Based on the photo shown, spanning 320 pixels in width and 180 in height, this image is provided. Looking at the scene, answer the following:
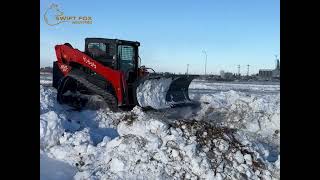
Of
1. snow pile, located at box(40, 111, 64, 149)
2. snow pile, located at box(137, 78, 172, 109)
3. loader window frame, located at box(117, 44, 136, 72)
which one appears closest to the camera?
snow pile, located at box(40, 111, 64, 149)

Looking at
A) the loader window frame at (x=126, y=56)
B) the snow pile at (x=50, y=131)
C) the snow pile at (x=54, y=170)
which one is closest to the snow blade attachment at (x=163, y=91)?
the loader window frame at (x=126, y=56)

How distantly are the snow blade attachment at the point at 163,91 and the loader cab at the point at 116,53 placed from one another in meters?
0.73

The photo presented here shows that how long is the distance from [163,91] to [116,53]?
172 cm

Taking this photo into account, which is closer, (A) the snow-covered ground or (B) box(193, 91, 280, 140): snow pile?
(A) the snow-covered ground

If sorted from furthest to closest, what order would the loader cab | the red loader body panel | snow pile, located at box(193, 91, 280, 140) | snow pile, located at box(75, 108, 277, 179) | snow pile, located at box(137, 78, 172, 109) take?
1. the loader cab
2. snow pile, located at box(137, 78, 172, 109)
3. the red loader body panel
4. snow pile, located at box(193, 91, 280, 140)
5. snow pile, located at box(75, 108, 277, 179)

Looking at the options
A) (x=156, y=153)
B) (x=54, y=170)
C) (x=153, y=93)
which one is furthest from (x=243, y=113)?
(x=54, y=170)

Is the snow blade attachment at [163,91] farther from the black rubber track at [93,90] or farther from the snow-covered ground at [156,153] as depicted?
the snow-covered ground at [156,153]

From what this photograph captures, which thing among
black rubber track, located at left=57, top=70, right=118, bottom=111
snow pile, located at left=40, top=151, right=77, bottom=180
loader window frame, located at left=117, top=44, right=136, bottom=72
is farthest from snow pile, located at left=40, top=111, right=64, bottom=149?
loader window frame, located at left=117, top=44, right=136, bottom=72

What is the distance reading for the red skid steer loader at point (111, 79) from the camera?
12141 mm

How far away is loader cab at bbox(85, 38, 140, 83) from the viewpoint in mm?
13031

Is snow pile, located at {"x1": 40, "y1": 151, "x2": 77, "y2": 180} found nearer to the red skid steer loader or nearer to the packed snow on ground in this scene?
the red skid steer loader
